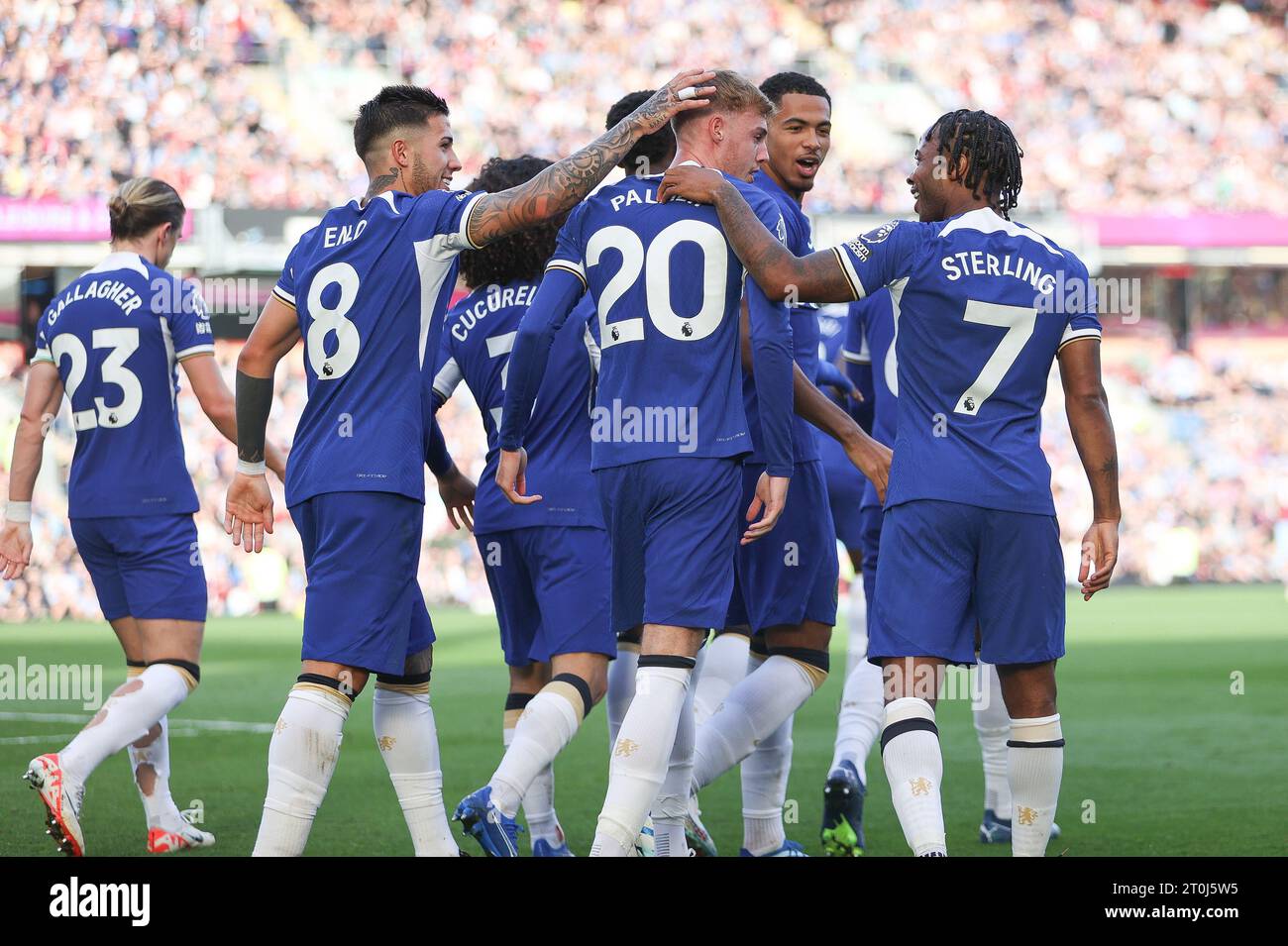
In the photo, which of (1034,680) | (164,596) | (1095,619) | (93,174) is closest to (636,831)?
(1034,680)

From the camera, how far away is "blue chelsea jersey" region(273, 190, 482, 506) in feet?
14.0

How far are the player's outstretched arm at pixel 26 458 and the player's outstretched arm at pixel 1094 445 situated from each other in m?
3.79

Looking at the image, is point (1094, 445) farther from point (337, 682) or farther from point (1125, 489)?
point (1125, 489)

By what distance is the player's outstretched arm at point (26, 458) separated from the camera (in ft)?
19.4

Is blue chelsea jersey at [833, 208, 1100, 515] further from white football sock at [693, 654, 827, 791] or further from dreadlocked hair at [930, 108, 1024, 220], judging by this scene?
white football sock at [693, 654, 827, 791]

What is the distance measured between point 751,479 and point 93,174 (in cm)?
1815

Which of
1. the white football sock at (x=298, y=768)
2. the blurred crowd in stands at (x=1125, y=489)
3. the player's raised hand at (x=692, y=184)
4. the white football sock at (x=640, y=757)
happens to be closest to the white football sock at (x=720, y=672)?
the white football sock at (x=640, y=757)

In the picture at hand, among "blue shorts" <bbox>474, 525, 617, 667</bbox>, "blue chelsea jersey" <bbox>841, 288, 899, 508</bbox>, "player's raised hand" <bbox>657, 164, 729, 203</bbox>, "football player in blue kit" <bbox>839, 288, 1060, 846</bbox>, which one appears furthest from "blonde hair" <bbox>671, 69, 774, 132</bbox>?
"blue chelsea jersey" <bbox>841, 288, 899, 508</bbox>

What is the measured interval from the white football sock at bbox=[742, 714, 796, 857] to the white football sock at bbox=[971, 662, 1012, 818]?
961mm

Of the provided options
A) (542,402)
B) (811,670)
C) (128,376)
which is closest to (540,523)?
(542,402)

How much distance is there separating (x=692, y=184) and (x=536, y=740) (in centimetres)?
177

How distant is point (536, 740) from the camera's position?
4832 mm

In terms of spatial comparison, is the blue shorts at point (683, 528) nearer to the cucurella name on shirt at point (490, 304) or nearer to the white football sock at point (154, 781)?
the cucurella name on shirt at point (490, 304)
